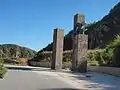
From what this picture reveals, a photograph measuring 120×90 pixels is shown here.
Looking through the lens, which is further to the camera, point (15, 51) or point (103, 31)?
point (15, 51)

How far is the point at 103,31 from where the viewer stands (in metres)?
95.8

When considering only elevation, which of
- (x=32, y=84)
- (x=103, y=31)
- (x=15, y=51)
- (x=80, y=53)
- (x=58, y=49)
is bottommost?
(x=32, y=84)

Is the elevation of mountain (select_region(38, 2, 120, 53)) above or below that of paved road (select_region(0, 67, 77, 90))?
above

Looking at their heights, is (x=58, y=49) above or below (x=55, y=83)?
above

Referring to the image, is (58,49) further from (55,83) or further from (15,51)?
(15,51)

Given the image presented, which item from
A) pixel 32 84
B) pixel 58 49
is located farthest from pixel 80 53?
pixel 32 84

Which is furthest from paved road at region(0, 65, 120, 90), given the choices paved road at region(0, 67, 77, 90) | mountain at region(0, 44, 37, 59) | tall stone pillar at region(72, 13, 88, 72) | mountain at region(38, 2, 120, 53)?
mountain at region(0, 44, 37, 59)

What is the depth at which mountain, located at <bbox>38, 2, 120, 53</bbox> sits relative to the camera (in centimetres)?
9225

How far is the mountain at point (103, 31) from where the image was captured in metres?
92.2

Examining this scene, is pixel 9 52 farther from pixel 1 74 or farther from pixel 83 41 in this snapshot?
pixel 1 74

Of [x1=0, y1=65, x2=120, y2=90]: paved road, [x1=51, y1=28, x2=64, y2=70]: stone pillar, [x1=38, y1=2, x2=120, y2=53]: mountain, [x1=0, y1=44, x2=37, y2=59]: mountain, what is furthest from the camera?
[x1=0, y1=44, x2=37, y2=59]: mountain

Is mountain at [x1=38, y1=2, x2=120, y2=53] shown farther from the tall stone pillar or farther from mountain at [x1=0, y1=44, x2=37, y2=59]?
the tall stone pillar

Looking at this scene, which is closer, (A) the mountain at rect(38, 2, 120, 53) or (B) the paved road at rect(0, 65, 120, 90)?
(B) the paved road at rect(0, 65, 120, 90)

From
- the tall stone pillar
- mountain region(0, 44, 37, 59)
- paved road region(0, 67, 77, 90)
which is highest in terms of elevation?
mountain region(0, 44, 37, 59)
